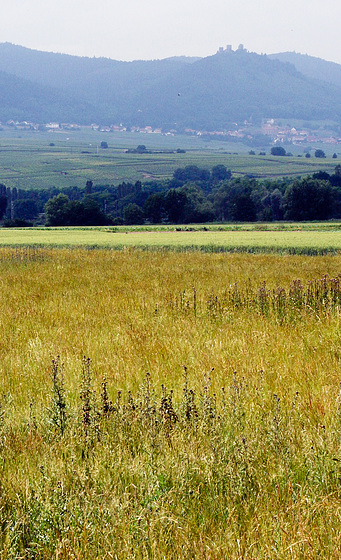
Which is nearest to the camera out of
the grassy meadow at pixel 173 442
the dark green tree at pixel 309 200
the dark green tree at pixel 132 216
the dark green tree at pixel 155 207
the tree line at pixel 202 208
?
the grassy meadow at pixel 173 442

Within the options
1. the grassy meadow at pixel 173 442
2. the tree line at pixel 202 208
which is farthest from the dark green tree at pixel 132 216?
the grassy meadow at pixel 173 442

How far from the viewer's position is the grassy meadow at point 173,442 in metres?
3.73

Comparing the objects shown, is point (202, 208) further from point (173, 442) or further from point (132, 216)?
point (173, 442)

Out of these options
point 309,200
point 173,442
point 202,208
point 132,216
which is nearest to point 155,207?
point 132,216

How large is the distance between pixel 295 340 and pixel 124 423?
442 cm

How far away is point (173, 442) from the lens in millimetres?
4977

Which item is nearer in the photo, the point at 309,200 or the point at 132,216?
the point at 309,200

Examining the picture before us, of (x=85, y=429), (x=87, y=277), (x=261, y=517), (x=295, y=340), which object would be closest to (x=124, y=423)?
(x=85, y=429)

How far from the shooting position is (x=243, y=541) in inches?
142

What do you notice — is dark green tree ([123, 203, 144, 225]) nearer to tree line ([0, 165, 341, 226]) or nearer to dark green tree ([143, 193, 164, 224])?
tree line ([0, 165, 341, 226])

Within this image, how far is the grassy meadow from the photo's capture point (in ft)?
12.2

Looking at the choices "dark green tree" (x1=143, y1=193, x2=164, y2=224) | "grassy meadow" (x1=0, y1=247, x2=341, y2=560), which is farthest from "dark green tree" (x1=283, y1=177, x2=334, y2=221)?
"grassy meadow" (x1=0, y1=247, x2=341, y2=560)

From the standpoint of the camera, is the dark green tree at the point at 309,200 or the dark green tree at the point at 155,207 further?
the dark green tree at the point at 155,207

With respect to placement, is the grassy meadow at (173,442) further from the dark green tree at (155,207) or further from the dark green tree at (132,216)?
the dark green tree at (155,207)
